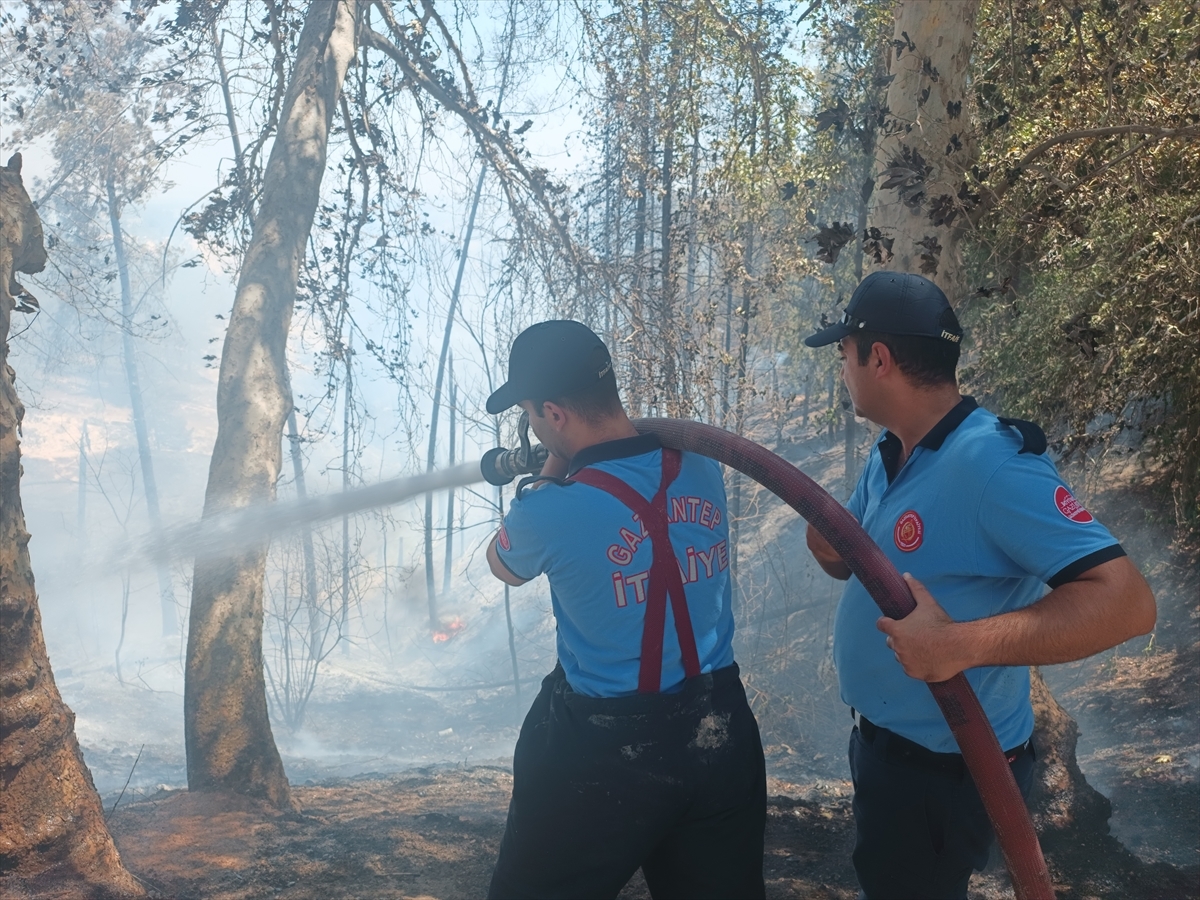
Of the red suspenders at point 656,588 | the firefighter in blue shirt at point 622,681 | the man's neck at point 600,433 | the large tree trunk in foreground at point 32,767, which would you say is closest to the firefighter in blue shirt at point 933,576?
the firefighter in blue shirt at point 622,681

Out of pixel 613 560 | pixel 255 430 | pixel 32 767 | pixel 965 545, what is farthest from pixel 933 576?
pixel 255 430

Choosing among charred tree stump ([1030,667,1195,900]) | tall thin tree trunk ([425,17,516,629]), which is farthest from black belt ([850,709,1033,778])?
tall thin tree trunk ([425,17,516,629])

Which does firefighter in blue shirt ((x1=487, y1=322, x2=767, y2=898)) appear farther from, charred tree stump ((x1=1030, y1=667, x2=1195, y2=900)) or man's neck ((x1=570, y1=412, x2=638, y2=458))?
charred tree stump ((x1=1030, y1=667, x2=1195, y2=900))

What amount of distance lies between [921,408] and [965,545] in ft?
1.24

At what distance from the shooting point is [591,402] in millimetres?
2271

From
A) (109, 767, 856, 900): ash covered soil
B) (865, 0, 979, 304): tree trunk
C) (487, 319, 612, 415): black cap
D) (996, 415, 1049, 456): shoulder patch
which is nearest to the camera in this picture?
(996, 415, 1049, 456): shoulder patch

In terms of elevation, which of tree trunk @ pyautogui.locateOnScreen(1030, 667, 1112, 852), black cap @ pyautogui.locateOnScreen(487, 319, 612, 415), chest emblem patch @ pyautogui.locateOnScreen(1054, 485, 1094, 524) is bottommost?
tree trunk @ pyautogui.locateOnScreen(1030, 667, 1112, 852)

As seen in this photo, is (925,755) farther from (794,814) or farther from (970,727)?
(794,814)

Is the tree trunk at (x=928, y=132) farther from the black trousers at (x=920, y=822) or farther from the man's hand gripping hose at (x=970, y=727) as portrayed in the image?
the black trousers at (x=920, y=822)

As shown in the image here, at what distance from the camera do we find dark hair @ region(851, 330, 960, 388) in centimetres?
216

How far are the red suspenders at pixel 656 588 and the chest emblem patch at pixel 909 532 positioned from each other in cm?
55

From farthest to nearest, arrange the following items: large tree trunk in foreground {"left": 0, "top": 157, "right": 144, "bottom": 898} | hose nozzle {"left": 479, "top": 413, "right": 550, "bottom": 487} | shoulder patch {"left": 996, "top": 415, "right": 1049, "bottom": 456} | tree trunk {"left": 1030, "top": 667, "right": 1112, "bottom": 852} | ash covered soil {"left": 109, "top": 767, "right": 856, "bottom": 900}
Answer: tree trunk {"left": 1030, "top": 667, "right": 1112, "bottom": 852} < ash covered soil {"left": 109, "top": 767, "right": 856, "bottom": 900} < large tree trunk in foreground {"left": 0, "top": 157, "right": 144, "bottom": 898} < hose nozzle {"left": 479, "top": 413, "right": 550, "bottom": 487} < shoulder patch {"left": 996, "top": 415, "right": 1049, "bottom": 456}

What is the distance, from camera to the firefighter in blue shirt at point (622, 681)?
211cm

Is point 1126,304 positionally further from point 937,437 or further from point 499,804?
point 499,804
